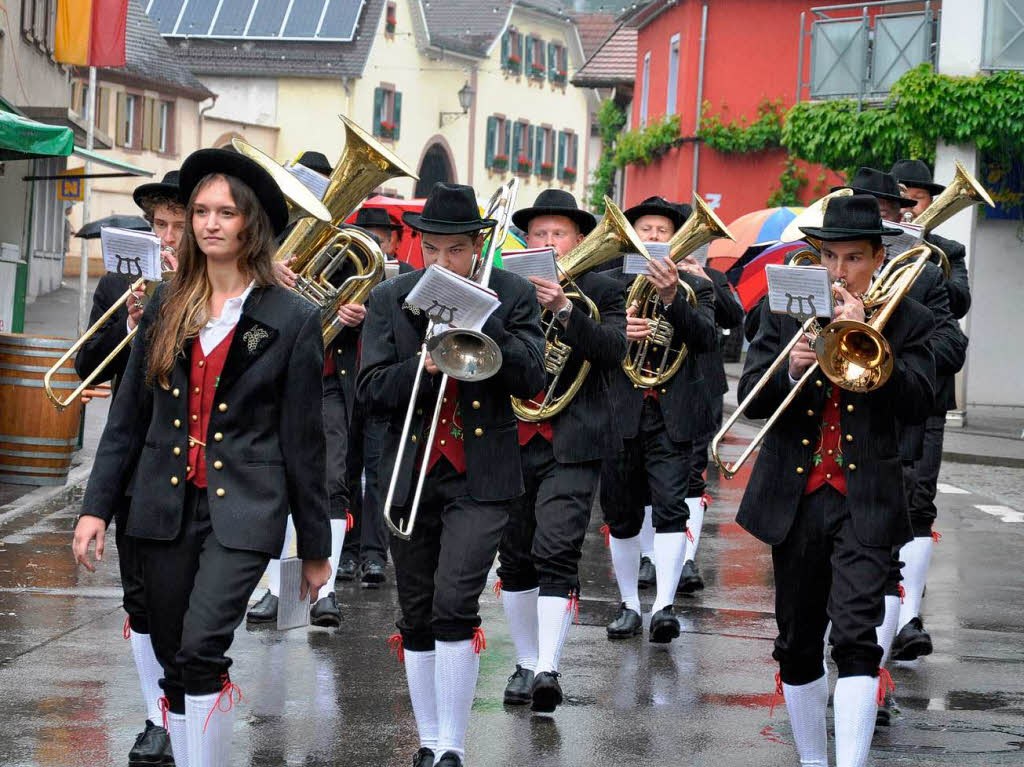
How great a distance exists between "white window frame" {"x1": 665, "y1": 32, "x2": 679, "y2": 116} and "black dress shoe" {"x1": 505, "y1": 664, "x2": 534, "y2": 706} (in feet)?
102

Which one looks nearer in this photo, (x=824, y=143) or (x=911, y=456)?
(x=911, y=456)

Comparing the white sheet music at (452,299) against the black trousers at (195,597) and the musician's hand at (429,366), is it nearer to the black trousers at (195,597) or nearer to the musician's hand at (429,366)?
the musician's hand at (429,366)

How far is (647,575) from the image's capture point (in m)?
10.3

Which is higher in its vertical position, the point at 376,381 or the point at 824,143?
the point at 824,143

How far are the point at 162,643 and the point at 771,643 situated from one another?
165 inches

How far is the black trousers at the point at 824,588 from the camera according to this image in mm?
5664

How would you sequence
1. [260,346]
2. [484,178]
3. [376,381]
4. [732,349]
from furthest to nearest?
[484,178] < [732,349] < [376,381] < [260,346]

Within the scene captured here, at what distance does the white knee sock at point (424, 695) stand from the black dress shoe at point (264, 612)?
9.09ft

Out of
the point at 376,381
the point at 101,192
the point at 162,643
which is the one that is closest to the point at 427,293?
the point at 376,381

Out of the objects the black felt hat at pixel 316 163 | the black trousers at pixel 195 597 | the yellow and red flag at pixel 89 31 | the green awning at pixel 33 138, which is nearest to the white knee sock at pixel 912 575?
the black felt hat at pixel 316 163

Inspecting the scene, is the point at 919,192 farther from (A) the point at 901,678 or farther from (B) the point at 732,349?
(B) the point at 732,349

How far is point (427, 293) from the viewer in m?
5.67

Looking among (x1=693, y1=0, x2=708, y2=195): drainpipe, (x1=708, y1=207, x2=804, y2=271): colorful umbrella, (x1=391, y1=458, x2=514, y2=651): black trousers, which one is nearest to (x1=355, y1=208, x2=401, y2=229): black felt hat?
(x1=391, y1=458, x2=514, y2=651): black trousers

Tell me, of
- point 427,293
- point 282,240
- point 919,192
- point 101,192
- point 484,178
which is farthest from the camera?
point 484,178
